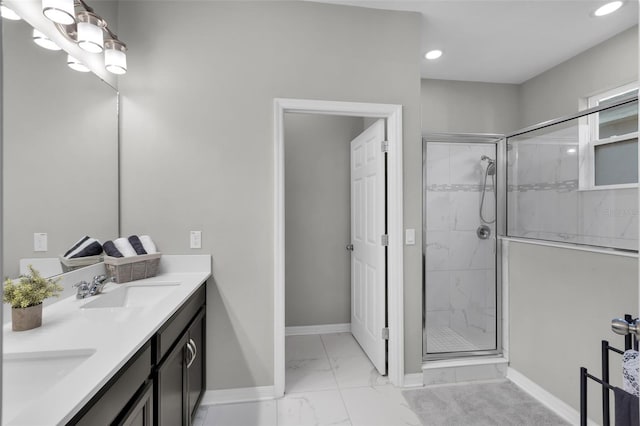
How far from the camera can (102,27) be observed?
1735 millimetres

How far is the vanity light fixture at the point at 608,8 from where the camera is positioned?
7.48 ft

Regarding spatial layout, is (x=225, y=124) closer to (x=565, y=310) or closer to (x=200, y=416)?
(x=200, y=416)

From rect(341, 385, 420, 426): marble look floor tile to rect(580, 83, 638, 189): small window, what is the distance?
73.1 inches

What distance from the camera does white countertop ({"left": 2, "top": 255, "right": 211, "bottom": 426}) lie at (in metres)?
0.75

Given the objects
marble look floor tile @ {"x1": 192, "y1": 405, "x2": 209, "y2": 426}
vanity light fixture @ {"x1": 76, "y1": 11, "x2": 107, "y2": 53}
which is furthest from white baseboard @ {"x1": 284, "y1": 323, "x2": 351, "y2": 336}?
vanity light fixture @ {"x1": 76, "y1": 11, "x2": 107, "y2": 53}

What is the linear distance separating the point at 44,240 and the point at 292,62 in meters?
1.80

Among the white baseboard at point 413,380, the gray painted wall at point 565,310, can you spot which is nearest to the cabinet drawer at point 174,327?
the white baseboard at point 413,380

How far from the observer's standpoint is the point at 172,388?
1473 mm

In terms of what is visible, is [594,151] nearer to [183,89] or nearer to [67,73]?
[183,89]

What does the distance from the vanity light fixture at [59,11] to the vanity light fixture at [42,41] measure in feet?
0.30

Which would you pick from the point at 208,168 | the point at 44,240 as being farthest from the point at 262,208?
the point at 44,240

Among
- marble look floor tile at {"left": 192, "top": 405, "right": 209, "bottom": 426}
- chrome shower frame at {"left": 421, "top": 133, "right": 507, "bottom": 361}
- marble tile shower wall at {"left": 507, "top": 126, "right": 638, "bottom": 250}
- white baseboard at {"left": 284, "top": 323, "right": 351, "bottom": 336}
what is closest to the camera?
marble tile shower wall at {"left": 507, "top": 126, "right": 638, "bottom": 250}

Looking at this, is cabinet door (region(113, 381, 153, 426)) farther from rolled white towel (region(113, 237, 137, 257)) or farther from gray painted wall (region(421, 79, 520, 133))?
gray painted wall (region(421, 79, 520, 133))

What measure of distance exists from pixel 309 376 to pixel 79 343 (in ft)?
5.89
